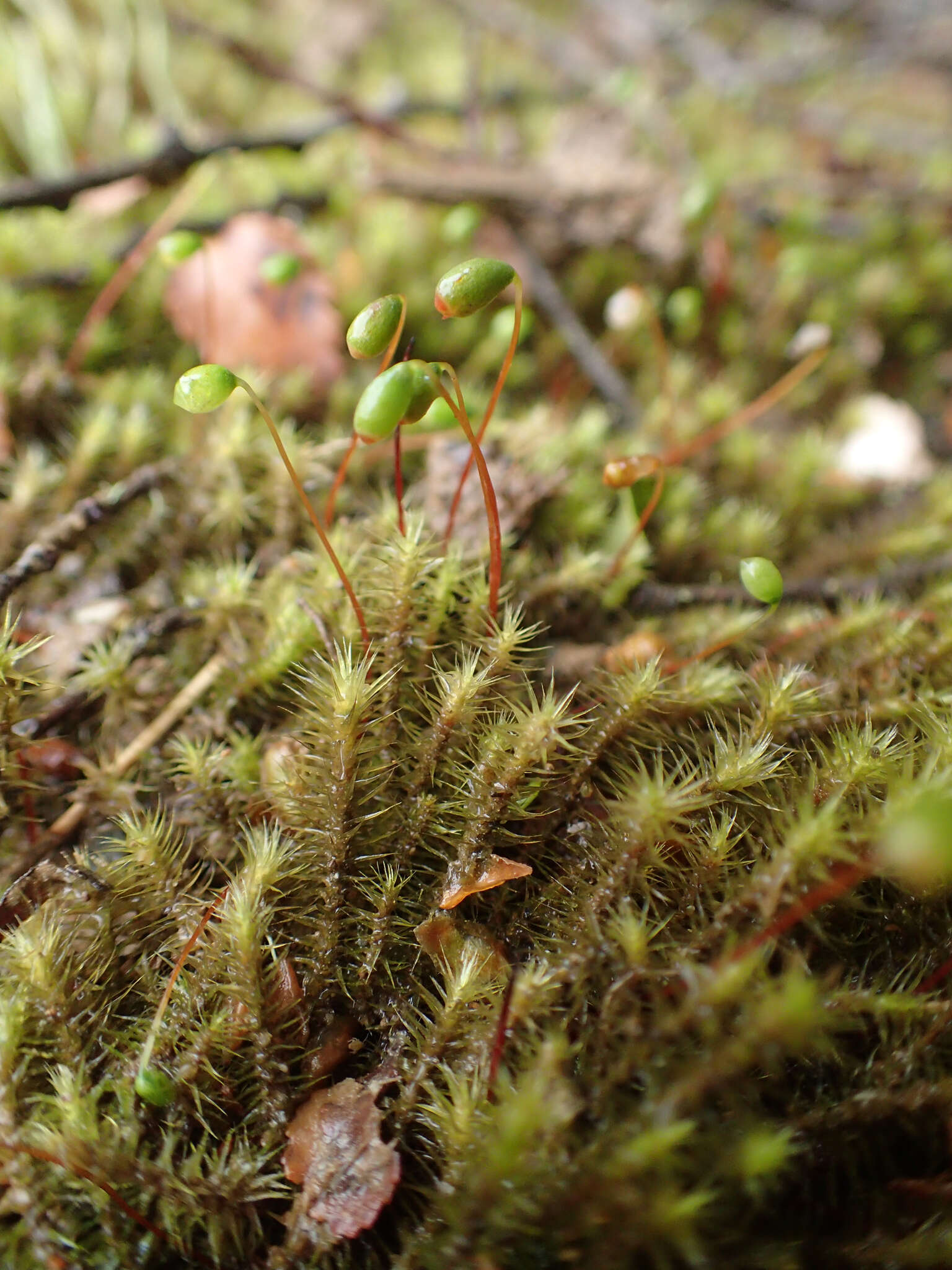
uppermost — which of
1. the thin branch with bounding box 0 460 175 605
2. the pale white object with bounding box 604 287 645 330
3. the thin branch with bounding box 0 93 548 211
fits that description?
the thin branch with bounding box 0 93 548 211

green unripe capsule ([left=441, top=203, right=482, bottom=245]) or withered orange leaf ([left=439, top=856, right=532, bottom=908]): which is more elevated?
green unripe capsule ([left=441, top=203, right=482, bottom=245])

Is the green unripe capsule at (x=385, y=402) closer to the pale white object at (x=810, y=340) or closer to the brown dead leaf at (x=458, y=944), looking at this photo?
the brown dead leaf at (x=458, y=944)

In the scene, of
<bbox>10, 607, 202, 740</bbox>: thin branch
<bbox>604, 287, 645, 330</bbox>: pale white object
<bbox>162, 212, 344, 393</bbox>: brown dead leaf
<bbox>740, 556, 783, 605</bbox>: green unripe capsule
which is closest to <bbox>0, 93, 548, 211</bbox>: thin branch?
<bbox>162, 212, 344, 393</bbox>: brown dead leaf

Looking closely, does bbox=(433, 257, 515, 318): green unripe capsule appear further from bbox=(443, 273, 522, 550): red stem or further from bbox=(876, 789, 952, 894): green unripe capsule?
bbox=(876, 789, 952, 894): green unripe capsule

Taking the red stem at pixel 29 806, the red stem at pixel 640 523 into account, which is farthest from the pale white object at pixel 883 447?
the red stem at pixel 29 806

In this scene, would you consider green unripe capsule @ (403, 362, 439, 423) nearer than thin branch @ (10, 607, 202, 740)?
Yes

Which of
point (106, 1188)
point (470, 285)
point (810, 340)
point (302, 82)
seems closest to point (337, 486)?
point (470, 285)

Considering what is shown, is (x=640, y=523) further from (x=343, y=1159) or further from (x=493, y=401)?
(x=343, y=1159)
